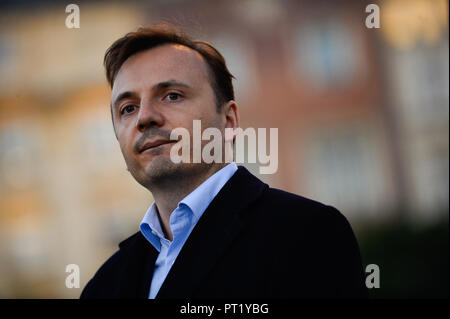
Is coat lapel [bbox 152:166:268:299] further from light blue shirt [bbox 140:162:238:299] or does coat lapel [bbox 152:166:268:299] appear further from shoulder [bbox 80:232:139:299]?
shoulder [bbox 80:232:139:299]

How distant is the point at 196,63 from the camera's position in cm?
234

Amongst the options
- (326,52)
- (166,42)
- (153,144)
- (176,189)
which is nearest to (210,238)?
(176,189)

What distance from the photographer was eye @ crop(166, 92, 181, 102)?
2170mm

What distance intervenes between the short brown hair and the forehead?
4cm

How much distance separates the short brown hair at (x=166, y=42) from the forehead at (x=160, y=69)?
38 millimetres

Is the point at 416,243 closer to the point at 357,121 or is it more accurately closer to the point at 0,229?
the point at 357,121

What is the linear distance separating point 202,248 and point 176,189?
0.38 metres

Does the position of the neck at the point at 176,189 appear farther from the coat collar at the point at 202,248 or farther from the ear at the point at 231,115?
the ear at the point at 231,115

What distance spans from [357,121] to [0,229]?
1404cm

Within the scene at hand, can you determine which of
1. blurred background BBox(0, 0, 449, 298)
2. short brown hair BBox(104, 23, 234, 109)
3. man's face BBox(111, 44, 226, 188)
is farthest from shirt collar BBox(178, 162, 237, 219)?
blurred background BBox(0, 0, 449, 298)

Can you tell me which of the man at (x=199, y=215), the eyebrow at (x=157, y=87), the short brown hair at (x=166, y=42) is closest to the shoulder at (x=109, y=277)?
the man at (x=199, y=215)

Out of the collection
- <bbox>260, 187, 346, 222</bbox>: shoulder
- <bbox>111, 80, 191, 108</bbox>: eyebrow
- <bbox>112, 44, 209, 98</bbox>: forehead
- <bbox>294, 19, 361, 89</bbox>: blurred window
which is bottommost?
<bbox>260, 187, 346, 222</bbox>: shoulder

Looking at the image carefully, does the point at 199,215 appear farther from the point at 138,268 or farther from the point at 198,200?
the point at 138,268
